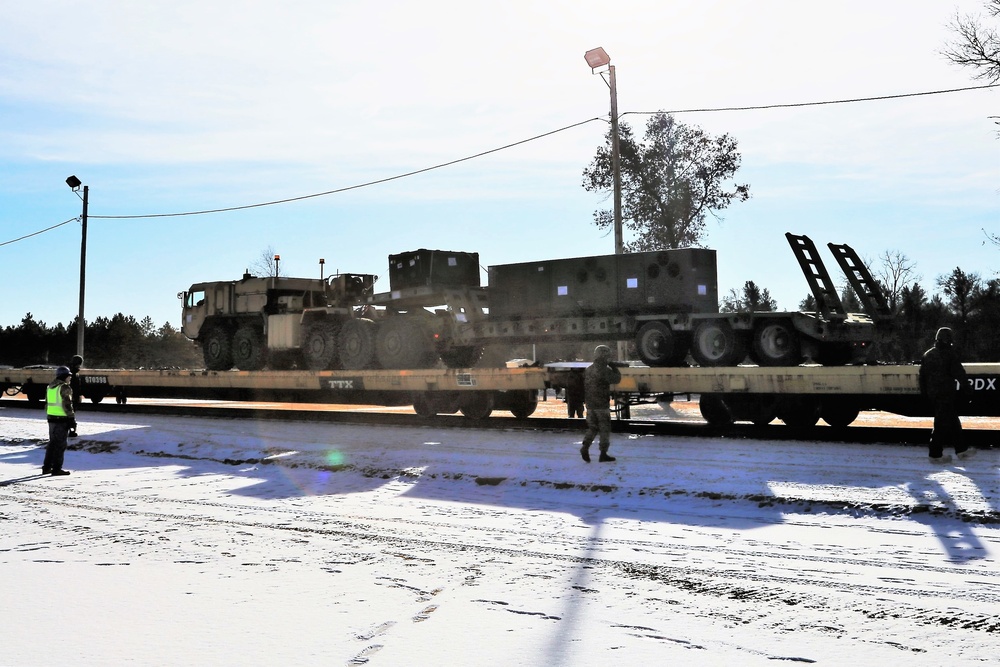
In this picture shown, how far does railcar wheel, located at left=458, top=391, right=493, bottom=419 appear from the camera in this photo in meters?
18.3

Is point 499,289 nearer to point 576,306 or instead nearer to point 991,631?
point 576,306

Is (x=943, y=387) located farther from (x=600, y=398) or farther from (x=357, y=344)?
(x=357, y=344)

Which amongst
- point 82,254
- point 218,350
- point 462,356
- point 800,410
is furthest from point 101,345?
point 800,410

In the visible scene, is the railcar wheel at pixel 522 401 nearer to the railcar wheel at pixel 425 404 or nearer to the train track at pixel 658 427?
the train track at pixel 658 427

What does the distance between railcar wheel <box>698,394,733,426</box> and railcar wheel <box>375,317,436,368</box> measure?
19.1 feet

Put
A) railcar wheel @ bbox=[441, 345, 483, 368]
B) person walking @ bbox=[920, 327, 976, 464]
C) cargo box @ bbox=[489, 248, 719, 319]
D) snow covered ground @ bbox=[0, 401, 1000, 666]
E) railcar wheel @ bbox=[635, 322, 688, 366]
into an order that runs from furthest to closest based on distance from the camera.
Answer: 1. railcar wheel @ bbox=[441, 345, 483, 368]
2. cargo box @ bbox=[489, 248, 719, 319]
3. railcar wheel @ bbox=[635, 322, 688, 366]
4. person walking @ bbox=[920, 327, 976, 464]
5. snow covered ground @ bbox=[0, 401, 1000, 666]

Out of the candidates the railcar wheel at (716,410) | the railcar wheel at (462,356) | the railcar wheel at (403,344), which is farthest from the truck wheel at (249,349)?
the railcar wheel at (716,410)

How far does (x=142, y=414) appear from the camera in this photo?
24047 mm

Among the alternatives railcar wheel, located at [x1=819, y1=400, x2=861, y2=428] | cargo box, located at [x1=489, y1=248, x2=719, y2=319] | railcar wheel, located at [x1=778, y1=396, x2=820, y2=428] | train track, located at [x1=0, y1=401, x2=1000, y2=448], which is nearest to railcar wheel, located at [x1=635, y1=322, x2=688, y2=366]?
cargo box, located at [x1=489, y1=248, x2=719, y2=319]

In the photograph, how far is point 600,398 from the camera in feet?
41.5

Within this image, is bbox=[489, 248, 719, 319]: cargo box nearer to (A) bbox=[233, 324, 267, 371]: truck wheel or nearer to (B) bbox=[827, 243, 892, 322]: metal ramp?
(B) bbox=[827, 243, 892, 322]: metal ramp

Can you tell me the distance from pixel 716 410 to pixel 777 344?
176 centimetres

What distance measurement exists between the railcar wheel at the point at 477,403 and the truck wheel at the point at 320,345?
133 inches

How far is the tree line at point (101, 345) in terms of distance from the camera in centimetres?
6431
